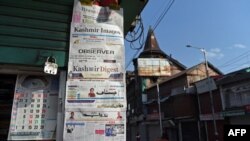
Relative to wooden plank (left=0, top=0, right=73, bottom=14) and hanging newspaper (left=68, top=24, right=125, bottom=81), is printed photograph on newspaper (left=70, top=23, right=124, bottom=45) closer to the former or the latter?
hanging newspaper (left=68, top=24, right=125, bottom=81)

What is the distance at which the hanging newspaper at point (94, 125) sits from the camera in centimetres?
277

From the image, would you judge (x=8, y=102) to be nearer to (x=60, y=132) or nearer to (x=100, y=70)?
(x=60, y=132)

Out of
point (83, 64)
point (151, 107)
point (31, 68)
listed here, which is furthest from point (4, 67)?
point (151, 107)

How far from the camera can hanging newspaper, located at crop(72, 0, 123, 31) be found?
127 inches

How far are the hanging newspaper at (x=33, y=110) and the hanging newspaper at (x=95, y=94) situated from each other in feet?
1.22

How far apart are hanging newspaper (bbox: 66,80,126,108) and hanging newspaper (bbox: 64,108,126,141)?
8 cm

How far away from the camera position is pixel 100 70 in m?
3.02

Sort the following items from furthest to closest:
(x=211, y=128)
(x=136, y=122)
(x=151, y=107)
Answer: (x=136, y=122) < (x=151, y=107) < (x=211, y=128)

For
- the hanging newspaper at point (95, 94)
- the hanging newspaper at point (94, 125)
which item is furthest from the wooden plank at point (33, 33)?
the hanging newspaper at point (94, 125)

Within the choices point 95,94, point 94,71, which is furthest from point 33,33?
point 95,94

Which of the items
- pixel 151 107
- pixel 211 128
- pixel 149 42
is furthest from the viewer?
pixel 149 42

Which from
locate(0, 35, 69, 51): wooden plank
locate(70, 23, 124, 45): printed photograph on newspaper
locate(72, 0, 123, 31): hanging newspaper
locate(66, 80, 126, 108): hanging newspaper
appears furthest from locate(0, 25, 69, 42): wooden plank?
locate(66, 80, 126, 108): hanging newspaper

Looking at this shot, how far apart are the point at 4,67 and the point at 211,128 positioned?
2090 centimetres

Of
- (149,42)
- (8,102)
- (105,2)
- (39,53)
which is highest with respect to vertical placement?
(149,42)
